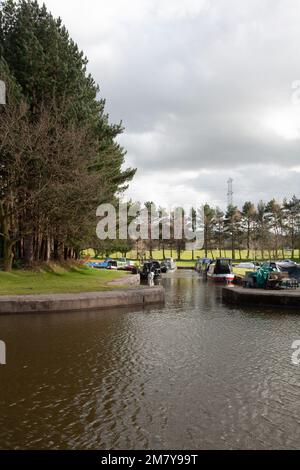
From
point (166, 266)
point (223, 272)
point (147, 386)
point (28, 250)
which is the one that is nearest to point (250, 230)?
point (166, 266)

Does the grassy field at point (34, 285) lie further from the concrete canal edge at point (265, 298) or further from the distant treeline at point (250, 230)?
the distant treeline at point (250, 230)

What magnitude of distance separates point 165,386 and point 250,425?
7.67 feet

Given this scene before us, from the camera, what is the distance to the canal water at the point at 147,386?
623cm

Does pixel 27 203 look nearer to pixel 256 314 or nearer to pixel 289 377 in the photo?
pixel 256 314

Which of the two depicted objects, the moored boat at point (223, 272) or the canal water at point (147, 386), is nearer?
the canal water at point (147, 386)

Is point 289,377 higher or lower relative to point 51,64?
lower

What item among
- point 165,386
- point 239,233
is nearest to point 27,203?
point 165,386

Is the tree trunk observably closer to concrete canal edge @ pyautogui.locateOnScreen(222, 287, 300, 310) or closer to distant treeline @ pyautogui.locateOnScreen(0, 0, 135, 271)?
distant treeline @ pyautogui.locateOnScreen(0, 0, 135, 271)

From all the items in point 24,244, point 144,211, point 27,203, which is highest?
point 144,211

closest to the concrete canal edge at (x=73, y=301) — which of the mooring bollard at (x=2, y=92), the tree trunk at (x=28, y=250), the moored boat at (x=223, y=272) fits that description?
the tree trunk at (x=28, y=250)

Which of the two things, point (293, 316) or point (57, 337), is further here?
point (293, 316)

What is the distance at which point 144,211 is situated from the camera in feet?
339

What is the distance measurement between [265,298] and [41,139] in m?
16.3

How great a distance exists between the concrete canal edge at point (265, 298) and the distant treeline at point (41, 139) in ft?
36.9
